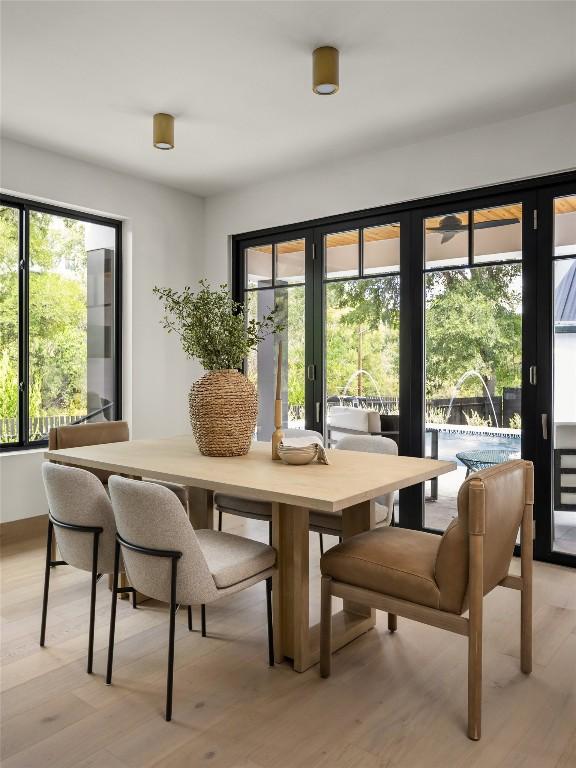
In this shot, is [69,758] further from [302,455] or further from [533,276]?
[533,276]

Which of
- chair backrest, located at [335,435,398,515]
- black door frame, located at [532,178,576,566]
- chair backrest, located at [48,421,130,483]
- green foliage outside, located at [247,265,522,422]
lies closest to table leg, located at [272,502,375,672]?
chair backrest, located at [335,435,398,515]

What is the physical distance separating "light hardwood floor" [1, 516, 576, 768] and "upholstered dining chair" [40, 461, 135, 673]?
28 cm

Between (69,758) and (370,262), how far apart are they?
348cm

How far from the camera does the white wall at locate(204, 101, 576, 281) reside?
3504 mm

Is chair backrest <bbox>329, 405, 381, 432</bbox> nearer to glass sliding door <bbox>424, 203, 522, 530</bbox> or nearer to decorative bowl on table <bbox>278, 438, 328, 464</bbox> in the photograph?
glass sliding door <bbox>424, 203, 522, 530</bbox>

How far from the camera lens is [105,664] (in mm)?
2357

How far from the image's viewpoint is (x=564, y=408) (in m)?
3.58

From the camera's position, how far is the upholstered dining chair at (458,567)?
1.85 metres

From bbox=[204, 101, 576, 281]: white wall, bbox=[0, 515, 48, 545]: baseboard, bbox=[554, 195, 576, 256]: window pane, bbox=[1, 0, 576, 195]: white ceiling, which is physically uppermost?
bbox=[1, 0, 576, 195]: white ceiling

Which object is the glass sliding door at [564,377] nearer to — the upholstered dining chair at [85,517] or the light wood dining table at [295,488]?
the light wood dining table at [295,488]

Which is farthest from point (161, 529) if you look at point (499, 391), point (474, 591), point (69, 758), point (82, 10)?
point (499, 391)

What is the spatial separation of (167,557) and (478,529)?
0.99 metres

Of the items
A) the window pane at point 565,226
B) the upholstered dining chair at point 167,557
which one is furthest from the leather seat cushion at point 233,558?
the window pane at point 565,226

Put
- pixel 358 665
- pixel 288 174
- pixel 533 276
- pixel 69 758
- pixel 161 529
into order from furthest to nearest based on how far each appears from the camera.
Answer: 1. pixel 288 174
2. pixel 533 276
3. pixel 358 665
4. pixel 161 529
5. pixel 69 758
